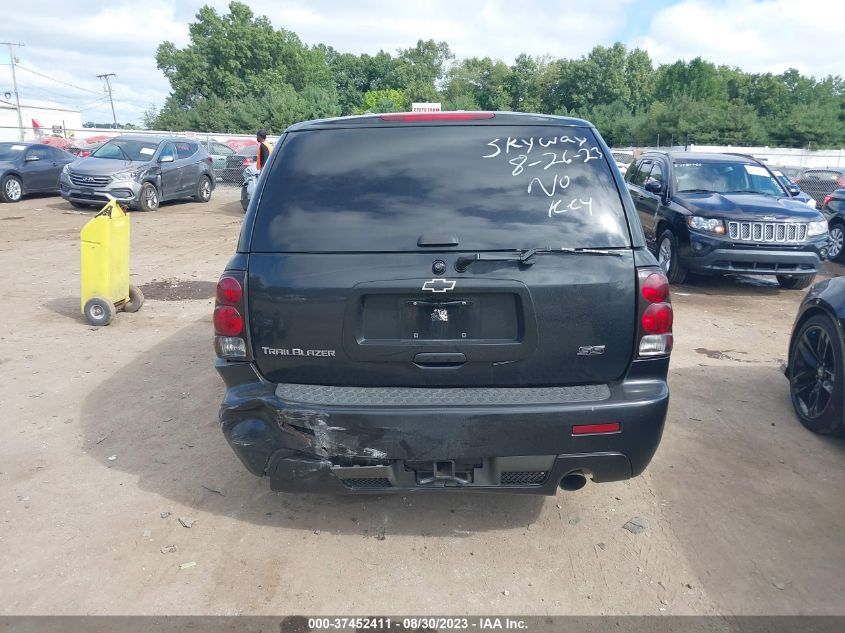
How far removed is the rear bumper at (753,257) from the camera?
8367 millimetres

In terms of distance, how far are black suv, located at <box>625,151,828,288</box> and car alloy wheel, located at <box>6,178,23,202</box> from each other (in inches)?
649

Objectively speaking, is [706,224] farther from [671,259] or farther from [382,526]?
[382,526]

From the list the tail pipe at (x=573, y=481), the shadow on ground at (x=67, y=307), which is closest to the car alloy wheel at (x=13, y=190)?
the shadow on ground at (x=67, y=307)

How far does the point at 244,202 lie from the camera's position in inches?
625

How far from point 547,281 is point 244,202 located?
1419cm

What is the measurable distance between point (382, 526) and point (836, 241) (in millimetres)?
11683

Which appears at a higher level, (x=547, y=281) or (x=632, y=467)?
(x=547, y=281)

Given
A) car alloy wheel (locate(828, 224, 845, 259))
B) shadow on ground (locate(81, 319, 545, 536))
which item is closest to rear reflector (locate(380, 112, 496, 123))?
shadow on ground (locate(81, 319, 545, 536))

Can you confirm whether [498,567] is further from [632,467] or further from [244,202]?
[244,202]

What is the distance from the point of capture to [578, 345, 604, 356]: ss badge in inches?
114

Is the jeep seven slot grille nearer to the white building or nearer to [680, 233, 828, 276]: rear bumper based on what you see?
[680, 233, 828, 276]: rear bumper

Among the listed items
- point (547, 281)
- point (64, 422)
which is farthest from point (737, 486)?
point (64, 422)

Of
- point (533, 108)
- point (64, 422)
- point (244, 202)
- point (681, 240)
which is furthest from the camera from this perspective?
point (533, 108)

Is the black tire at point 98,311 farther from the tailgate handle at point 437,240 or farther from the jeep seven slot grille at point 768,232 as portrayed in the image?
the jeep seven slot grille at point 768,232
